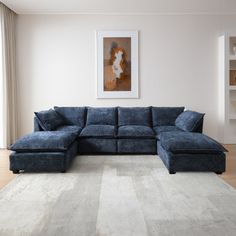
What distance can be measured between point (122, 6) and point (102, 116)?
2.10m

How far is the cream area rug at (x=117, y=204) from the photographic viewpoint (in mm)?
2105

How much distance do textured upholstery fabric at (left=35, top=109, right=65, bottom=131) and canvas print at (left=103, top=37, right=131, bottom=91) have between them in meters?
1.34

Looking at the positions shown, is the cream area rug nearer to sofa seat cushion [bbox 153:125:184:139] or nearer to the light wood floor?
the light wood floor

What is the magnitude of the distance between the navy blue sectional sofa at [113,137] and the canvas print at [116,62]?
2.18ft

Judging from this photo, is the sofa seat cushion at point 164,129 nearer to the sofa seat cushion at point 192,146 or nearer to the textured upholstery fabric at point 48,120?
the sofa seat cushion at point 192,146

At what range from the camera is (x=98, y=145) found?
4785mm

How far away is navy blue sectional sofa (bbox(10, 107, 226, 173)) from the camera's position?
3668 mm

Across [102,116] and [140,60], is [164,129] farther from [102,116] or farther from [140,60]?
[140,60]

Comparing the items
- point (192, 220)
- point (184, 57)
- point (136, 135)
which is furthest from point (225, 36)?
point (192, 220)

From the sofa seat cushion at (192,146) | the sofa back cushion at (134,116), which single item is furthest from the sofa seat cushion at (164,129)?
the sofa seat cushion at (192,146)

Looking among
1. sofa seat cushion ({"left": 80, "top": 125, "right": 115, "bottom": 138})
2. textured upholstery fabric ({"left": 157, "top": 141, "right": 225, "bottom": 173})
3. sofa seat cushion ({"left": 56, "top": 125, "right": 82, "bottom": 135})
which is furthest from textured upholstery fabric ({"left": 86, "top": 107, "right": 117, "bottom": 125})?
textured upholstery fabric ({"left": 157, "top": 141, "right": 225, "bottom": 173})

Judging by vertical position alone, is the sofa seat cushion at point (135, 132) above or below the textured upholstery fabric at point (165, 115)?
Result: below

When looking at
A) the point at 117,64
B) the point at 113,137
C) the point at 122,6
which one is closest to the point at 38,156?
the point at 113,137

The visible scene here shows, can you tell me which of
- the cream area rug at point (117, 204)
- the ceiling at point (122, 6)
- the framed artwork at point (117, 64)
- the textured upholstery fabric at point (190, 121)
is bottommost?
the cream area rug at point (117, 204)
